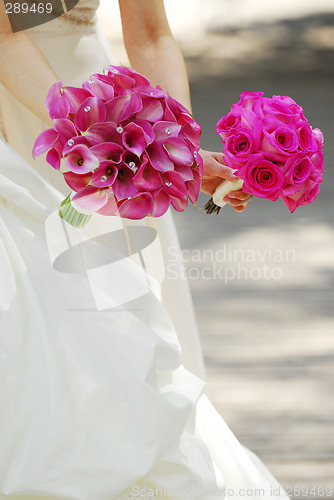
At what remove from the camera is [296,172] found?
121 cm

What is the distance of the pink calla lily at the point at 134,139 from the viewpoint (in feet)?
3.40

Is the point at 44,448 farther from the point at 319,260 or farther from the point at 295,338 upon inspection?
the point at 319,260

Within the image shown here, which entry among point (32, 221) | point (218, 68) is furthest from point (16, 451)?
point (218, 68)

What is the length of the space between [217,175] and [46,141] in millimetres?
331

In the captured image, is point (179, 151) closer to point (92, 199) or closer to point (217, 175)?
point (92, 199)

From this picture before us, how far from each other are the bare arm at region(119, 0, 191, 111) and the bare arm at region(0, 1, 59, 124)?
24 cm

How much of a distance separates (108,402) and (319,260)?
7.30ft

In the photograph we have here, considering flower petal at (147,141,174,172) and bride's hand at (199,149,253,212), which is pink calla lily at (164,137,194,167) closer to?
flower petal at (147,141,174,172)

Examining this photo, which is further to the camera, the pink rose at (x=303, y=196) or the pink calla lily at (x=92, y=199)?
the pink rose at (x=303, y=196)

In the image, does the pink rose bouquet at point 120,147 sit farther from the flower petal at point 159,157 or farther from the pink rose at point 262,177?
the pink rose at point 262,177

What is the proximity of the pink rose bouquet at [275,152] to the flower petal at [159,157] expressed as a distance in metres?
0.19

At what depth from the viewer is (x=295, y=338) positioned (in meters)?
2.56

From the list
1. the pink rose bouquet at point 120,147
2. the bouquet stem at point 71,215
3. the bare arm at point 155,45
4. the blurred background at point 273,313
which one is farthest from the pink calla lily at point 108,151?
the blurred background at point 273,313

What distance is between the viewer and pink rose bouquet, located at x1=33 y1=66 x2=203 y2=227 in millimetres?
1044
